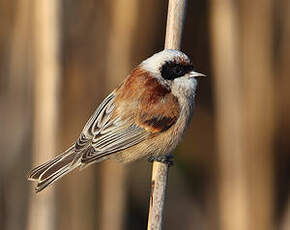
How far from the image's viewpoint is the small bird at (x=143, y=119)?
3.31 metres

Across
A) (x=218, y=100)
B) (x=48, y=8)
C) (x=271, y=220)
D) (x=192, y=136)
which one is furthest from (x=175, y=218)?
(x=48, y=8)

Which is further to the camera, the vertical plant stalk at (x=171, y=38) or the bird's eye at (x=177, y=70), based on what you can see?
the bird's eye at (x=177, y=70)

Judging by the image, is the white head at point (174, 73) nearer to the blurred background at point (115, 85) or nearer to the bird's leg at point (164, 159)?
the bird's leg at point (164, 159)

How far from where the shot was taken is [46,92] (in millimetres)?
3666

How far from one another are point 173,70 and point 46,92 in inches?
31.7

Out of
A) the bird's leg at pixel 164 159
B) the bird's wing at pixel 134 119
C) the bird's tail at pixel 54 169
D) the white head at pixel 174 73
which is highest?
the white head at pixel 174 73

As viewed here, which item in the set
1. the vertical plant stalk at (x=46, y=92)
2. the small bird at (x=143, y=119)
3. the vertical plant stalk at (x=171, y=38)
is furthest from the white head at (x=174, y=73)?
the vertical plant stalk at (x=46, y=92)

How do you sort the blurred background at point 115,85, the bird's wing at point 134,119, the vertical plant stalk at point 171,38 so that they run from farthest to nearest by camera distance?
the blurred background at point 115,85 < the bird's wing at point 134,119 < the vertical plant stalk at point 171,38

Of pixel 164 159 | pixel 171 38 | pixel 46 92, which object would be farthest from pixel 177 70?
pixel 46 92

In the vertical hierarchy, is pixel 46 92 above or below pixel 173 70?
below

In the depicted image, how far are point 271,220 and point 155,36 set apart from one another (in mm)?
1631

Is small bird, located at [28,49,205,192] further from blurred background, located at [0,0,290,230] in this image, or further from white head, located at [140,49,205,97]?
blurred background, located at [0,0,290,230]

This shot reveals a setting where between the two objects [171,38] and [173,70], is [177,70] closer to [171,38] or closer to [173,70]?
[173,70]

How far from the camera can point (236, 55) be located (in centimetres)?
415
